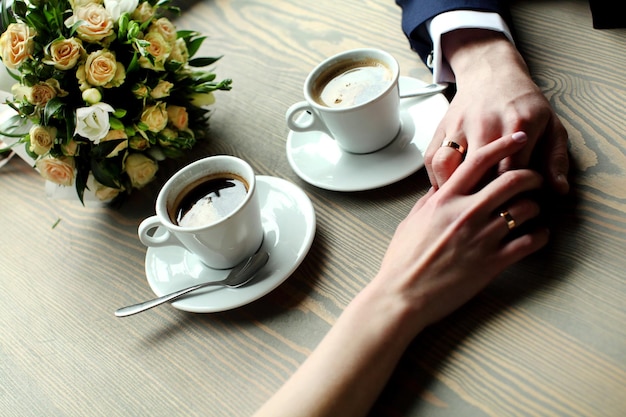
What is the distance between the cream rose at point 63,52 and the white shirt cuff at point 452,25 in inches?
25.0

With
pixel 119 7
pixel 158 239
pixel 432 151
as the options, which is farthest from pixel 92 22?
pixel 432 151

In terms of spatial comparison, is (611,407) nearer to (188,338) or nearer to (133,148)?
(188,338)

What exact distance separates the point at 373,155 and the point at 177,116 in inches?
15.5

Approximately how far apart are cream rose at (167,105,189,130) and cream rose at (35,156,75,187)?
20 cm

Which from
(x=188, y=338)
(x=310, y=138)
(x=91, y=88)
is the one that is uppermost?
(x=91, y=88)

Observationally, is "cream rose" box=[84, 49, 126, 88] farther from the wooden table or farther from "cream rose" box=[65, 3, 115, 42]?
the wooden table

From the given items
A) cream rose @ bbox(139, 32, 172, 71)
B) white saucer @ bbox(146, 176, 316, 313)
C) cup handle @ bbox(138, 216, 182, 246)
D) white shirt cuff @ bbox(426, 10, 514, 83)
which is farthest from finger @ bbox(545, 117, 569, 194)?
cream rose @ bbox(139, 32, 172, 71)

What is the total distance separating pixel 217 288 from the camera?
2.81 feet

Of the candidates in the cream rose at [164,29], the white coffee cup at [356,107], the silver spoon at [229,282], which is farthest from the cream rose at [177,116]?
the silver spoon at [229,282]

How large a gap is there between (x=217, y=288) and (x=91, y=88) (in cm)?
43

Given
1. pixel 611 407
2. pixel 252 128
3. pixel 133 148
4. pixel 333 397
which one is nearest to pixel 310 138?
pixel 252 128

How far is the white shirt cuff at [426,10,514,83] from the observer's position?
999mm

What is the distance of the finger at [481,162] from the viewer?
2.51ft

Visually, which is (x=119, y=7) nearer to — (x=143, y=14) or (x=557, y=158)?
(x=143, y=14)
